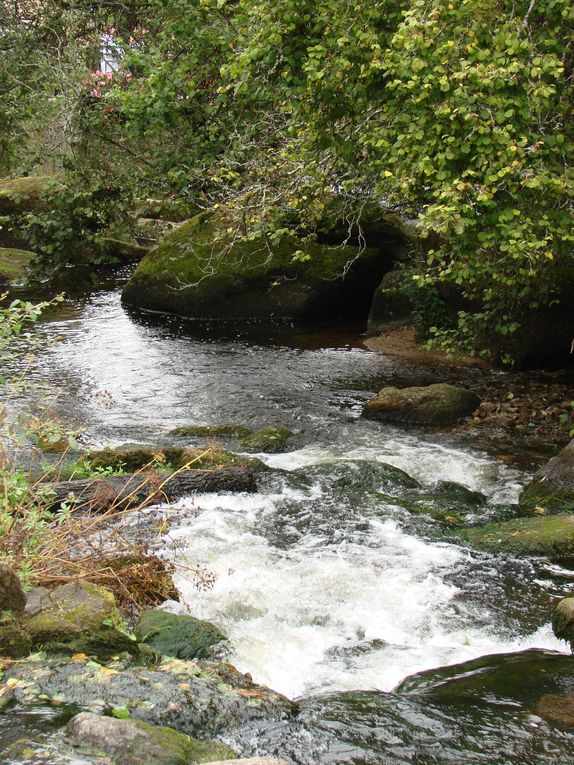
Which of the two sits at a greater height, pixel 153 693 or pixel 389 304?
pixel 389 304

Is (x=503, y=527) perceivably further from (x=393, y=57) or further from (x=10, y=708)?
(x=10, y=708)

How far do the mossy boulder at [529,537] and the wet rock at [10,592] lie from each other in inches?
154

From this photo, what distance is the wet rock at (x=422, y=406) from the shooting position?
11.1 m

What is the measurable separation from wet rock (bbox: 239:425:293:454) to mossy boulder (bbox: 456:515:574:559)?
3.08m

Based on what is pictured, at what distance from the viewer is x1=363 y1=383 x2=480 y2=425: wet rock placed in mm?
11133

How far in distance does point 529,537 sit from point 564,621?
61.6 inches

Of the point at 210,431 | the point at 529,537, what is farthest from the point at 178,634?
the point at 210,431

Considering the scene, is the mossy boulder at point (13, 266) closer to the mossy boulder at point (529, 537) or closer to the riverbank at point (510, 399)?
the riverbank at point (510, 399)

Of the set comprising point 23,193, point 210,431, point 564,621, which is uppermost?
point 23,193

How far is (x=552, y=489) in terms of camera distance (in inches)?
326

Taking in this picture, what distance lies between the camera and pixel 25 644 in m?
4.53

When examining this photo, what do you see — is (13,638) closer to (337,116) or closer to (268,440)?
(268,440)

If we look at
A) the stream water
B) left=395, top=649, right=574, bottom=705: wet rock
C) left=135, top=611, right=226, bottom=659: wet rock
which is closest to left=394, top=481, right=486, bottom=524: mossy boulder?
the stream water

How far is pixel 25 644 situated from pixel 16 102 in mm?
Result: 11747
